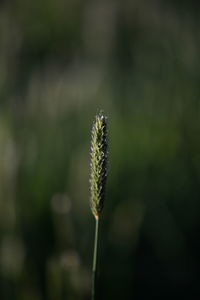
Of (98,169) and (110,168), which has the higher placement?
(110,168)

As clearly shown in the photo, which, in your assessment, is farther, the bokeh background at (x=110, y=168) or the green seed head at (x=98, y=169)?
the bokeh background at (x=110, y=168)

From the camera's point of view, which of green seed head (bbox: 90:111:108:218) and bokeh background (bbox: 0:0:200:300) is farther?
bokeh background (bbox: 0:0:200:300)

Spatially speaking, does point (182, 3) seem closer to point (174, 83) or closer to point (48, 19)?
point (48, 19)

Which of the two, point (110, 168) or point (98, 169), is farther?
point (110, 168)

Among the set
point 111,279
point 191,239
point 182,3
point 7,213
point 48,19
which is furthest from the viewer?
point 48,19

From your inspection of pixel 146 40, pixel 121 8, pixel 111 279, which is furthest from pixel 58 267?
pixel 121 8
